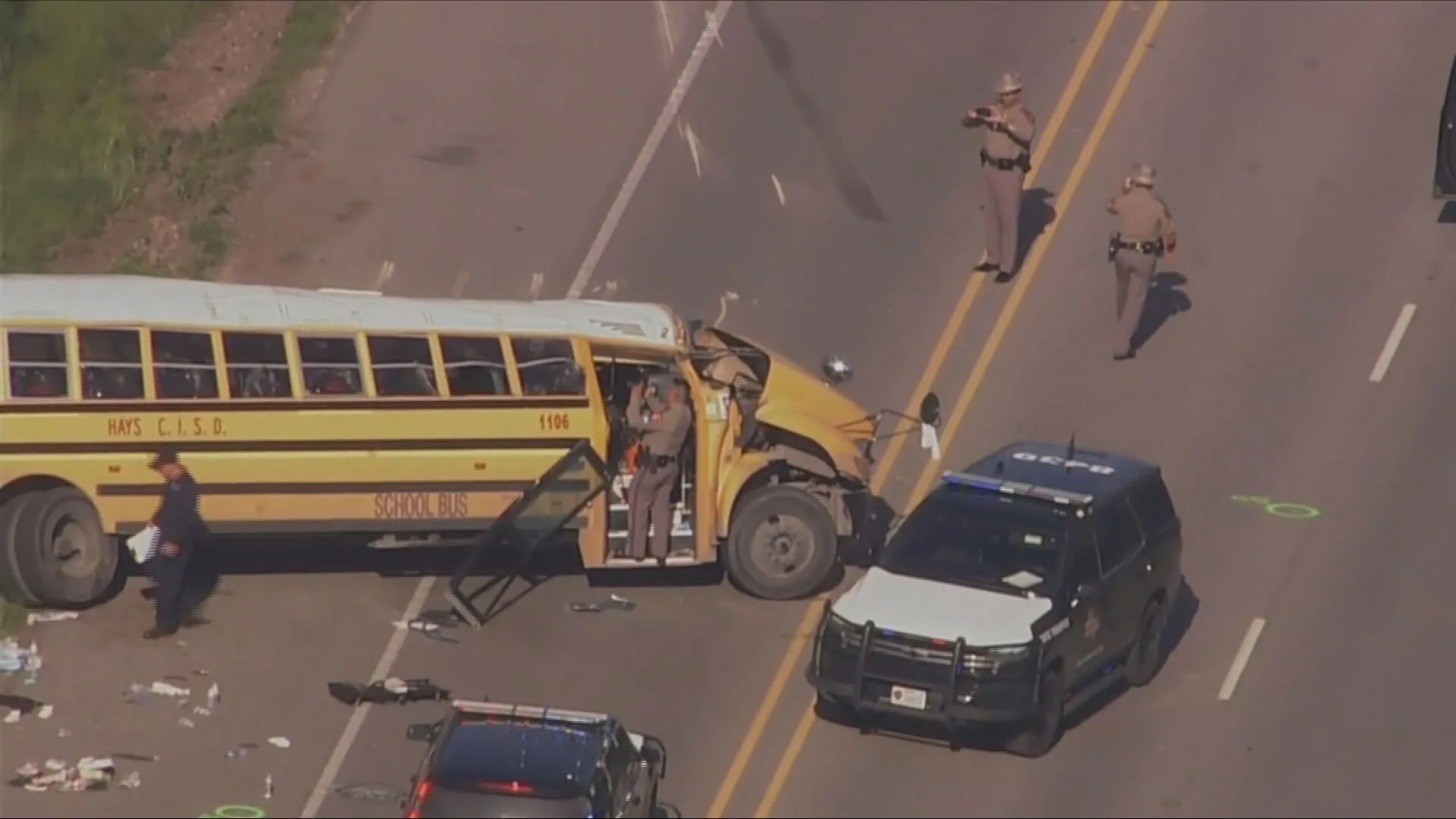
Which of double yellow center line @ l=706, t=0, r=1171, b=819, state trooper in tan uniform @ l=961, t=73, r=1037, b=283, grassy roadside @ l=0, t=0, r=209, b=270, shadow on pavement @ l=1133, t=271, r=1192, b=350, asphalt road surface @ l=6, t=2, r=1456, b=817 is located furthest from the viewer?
grassy roadside @ l=0, t=0, r=209, b=270

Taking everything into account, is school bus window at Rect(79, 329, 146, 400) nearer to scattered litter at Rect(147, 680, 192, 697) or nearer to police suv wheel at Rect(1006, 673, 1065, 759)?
scattered litter at Rect(147, 680, 192, 697)

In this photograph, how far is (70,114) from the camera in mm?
31781

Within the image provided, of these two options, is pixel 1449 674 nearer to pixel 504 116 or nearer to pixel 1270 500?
pixel 1270 500

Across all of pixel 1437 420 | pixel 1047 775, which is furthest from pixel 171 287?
pixel 1437 420

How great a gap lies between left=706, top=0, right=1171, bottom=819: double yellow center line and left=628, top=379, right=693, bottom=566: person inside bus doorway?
138cm

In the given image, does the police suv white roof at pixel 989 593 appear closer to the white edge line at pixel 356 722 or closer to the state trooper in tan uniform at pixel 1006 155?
the white edge line at pixel 356 722

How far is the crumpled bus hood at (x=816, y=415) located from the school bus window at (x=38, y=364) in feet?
18.1

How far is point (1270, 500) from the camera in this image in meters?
25.6

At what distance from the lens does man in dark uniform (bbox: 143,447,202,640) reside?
A: 22.1m

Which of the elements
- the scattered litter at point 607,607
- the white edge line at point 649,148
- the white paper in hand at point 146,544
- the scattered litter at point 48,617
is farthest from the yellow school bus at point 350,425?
the white edge line at point 649,148

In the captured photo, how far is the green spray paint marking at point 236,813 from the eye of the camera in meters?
19.8

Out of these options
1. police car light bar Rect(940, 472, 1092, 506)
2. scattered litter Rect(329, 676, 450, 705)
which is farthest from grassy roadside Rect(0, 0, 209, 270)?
police car light bar Rect(940, 472, 1092, 506)

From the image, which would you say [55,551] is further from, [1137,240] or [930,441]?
[1137,240]

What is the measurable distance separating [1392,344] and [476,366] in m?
9.93
